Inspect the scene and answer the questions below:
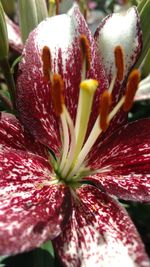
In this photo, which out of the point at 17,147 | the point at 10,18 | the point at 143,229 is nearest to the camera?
the point at 17,147

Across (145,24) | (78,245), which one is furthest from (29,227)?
(145,24)

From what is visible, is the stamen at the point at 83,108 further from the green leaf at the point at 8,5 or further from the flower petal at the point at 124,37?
the green leaf at the point at 8,5

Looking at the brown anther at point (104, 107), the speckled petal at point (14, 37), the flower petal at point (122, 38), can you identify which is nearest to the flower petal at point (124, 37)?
the flower petal at point (122, 38)

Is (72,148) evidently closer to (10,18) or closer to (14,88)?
(14,88)

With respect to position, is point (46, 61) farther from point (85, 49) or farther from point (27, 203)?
point (27, 203)

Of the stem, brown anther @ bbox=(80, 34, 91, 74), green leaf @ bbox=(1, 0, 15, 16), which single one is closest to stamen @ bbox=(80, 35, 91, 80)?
brown anther @ bbox=(80, 34, 91, 74)

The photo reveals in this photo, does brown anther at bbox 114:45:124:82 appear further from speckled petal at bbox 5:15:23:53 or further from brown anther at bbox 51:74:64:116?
speckled petal at bbox 5:15:23:53

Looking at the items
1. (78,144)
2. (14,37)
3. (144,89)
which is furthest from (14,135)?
(14,37)
